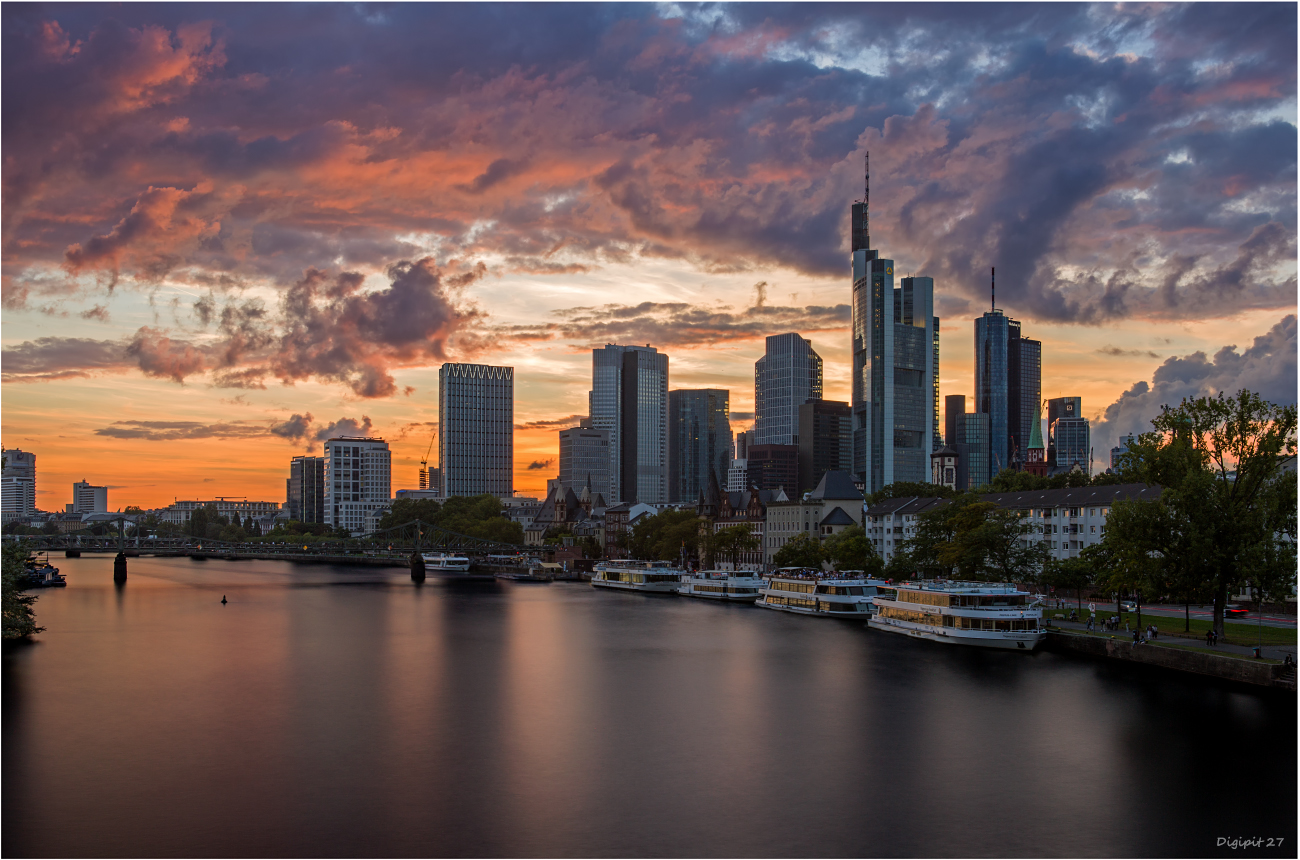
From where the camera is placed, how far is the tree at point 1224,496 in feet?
215

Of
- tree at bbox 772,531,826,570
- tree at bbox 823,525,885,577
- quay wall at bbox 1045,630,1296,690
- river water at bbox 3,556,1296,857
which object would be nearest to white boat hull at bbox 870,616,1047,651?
river water at bbox 3,556,1296,857

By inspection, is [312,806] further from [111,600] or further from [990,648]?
[111,600]

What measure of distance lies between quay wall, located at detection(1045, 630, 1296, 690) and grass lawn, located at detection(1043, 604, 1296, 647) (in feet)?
7.32

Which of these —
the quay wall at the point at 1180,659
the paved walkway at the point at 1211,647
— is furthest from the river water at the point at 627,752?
the paved walkway at the point at 1211,647

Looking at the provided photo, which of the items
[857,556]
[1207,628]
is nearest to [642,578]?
[857,556]

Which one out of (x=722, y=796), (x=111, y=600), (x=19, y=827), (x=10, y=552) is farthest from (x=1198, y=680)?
(x=111, y=600)

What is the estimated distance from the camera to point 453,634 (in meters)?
93.1

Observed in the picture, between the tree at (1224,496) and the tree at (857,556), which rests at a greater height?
the tree at (1224,496)

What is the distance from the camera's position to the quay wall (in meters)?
54.9

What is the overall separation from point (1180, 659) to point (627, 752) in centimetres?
3358

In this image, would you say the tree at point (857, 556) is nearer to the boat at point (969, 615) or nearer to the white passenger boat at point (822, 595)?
the white passenger boat at point (822, 595)

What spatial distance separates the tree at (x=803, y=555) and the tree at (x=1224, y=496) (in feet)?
232

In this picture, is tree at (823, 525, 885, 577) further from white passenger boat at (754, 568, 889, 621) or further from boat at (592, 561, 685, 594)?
boat at (592, 561, 685, 594)

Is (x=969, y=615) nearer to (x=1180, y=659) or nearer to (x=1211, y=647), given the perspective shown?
(x=1180, y=659)
